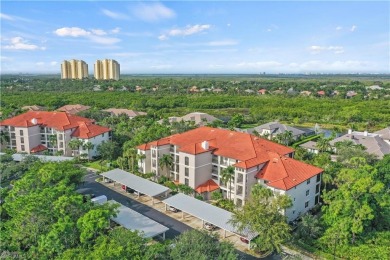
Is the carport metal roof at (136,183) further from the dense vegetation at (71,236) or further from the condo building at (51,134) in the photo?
the condo building at (51,134)

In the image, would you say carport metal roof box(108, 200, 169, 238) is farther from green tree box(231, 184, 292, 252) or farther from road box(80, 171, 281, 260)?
green tree box(231, 184, 292, 252)

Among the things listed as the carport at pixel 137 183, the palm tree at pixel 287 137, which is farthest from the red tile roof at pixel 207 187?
the palm tree at pixel 287 137

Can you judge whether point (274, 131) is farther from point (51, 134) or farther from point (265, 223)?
point (265, 223)

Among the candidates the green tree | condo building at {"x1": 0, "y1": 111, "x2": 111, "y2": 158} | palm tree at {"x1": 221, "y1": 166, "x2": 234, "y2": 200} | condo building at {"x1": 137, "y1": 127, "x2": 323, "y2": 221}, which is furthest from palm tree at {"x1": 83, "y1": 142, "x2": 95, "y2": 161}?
the green tree

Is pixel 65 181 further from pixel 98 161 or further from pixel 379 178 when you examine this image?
pixel 379 178

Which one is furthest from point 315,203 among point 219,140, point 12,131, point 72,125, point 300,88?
point 300,88
